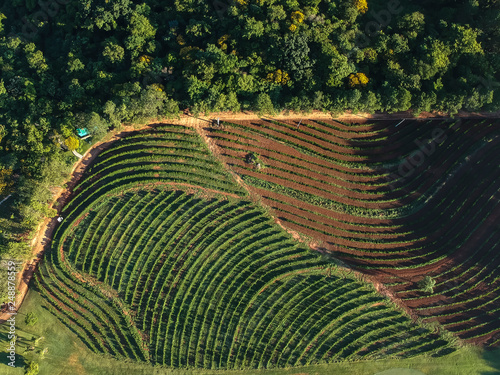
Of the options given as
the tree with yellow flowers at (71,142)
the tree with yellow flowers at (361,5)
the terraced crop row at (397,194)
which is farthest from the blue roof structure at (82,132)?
the tree with yellow flowers at (361,5)

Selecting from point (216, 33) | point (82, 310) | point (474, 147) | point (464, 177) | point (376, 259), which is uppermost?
point (216, 33)

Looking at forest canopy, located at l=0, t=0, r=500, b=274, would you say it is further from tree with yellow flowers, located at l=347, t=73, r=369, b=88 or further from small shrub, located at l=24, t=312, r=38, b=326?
small shrub, located at l=24, t=312, r=38, b=326

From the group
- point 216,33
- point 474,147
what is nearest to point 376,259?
point 474,147

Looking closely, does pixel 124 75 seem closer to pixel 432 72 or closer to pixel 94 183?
pixel 94 183

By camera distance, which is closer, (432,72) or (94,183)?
(432,72)

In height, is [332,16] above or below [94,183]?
above
